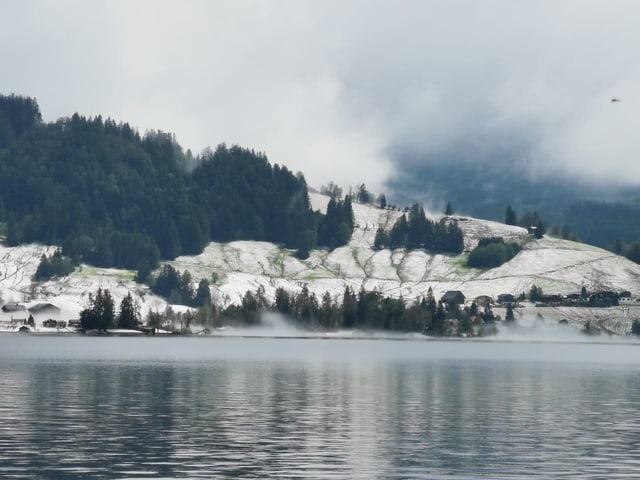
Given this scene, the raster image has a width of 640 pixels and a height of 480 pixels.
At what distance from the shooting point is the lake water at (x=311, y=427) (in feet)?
243

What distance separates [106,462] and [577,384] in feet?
319

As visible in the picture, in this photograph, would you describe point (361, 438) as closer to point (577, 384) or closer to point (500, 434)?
point (500, 434)

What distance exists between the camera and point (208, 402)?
117m

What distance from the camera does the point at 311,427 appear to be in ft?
313

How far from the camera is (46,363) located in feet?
638

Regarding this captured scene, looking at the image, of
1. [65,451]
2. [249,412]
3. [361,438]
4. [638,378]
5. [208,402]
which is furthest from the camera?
[638,378]

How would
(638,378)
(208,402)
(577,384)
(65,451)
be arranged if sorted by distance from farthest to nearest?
(638,378), (577,384), (208,402), (65,451)

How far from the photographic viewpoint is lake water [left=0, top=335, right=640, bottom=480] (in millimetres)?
74125

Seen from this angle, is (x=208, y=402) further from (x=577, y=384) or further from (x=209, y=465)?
(x=577, y=384)

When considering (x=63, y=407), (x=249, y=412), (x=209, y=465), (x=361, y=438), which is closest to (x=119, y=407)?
(x=63, y=407)

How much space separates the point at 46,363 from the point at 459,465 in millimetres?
130032

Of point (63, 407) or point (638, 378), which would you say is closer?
point (63, 407)

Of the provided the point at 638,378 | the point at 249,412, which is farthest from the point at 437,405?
the point at 638,378

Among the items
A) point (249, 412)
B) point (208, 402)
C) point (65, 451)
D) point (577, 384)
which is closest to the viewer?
point (65, 451)
